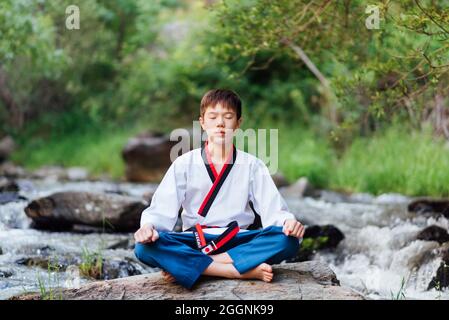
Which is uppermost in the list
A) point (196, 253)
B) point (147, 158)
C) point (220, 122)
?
point (220, 122)

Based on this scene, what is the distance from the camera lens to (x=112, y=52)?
1538 centimetres

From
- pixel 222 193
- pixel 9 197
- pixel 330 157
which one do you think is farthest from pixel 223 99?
pixel 330 157

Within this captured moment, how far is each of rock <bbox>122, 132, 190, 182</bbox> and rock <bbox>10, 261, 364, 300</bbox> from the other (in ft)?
28.2

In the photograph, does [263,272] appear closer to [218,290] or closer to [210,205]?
[218,290]

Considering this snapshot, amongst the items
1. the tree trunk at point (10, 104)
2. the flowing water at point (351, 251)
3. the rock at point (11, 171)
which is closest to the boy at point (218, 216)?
the flowing water at point (351, 251)

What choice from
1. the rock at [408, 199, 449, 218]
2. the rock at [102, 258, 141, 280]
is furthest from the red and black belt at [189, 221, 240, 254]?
the rock at [408, 199, 449, 218]

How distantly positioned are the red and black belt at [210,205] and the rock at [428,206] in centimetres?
403

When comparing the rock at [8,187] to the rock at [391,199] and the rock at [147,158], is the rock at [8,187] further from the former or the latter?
the rock at [391,199]

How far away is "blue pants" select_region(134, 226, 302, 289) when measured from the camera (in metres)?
3.31

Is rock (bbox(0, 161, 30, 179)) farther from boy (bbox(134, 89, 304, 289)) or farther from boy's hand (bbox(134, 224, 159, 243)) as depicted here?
boy's hand (bbox(134, 224, 159, 243))

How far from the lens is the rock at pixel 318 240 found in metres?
5.67

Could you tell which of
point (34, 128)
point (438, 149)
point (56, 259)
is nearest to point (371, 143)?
point (438, 149)

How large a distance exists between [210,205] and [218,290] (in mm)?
493

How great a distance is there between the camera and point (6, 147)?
47.5 feet
